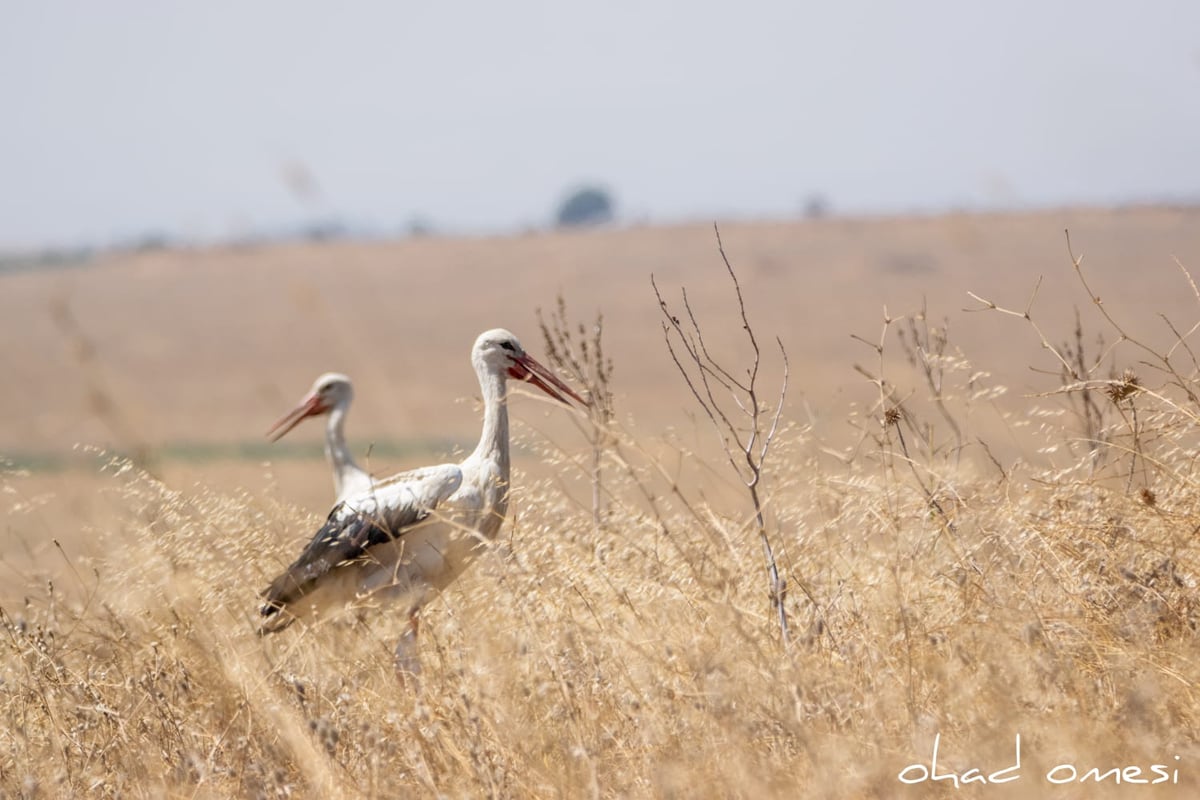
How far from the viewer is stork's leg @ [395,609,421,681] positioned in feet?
13.4

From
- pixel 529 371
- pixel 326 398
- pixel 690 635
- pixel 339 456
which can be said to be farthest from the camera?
pixel 326 398

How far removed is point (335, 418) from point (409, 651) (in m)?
5.50

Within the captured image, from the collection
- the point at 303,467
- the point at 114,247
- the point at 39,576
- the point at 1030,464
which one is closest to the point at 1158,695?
the point at 1030,464

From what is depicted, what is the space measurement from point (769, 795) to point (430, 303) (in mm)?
60580

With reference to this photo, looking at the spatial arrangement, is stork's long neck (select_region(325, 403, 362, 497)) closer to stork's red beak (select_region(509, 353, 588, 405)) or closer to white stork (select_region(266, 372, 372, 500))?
white stork (select_region(266, 372, 372, 500))

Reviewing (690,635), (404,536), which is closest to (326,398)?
(404,536)

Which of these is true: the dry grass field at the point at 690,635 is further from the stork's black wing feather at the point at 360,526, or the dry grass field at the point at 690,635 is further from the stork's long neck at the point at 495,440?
the stork's long neck at the point at 495,440

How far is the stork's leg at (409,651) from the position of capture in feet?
13.4

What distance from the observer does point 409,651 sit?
14.2 ft

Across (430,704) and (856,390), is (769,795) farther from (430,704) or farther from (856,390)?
(856,390)

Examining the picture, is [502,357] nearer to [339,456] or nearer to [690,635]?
[690,635]

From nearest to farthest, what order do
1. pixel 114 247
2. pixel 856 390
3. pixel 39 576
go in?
pixel 39 576, pixel 856 390, pixel 114 247

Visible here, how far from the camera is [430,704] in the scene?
11.6 feet

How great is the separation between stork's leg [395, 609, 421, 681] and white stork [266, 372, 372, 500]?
3889 mm
